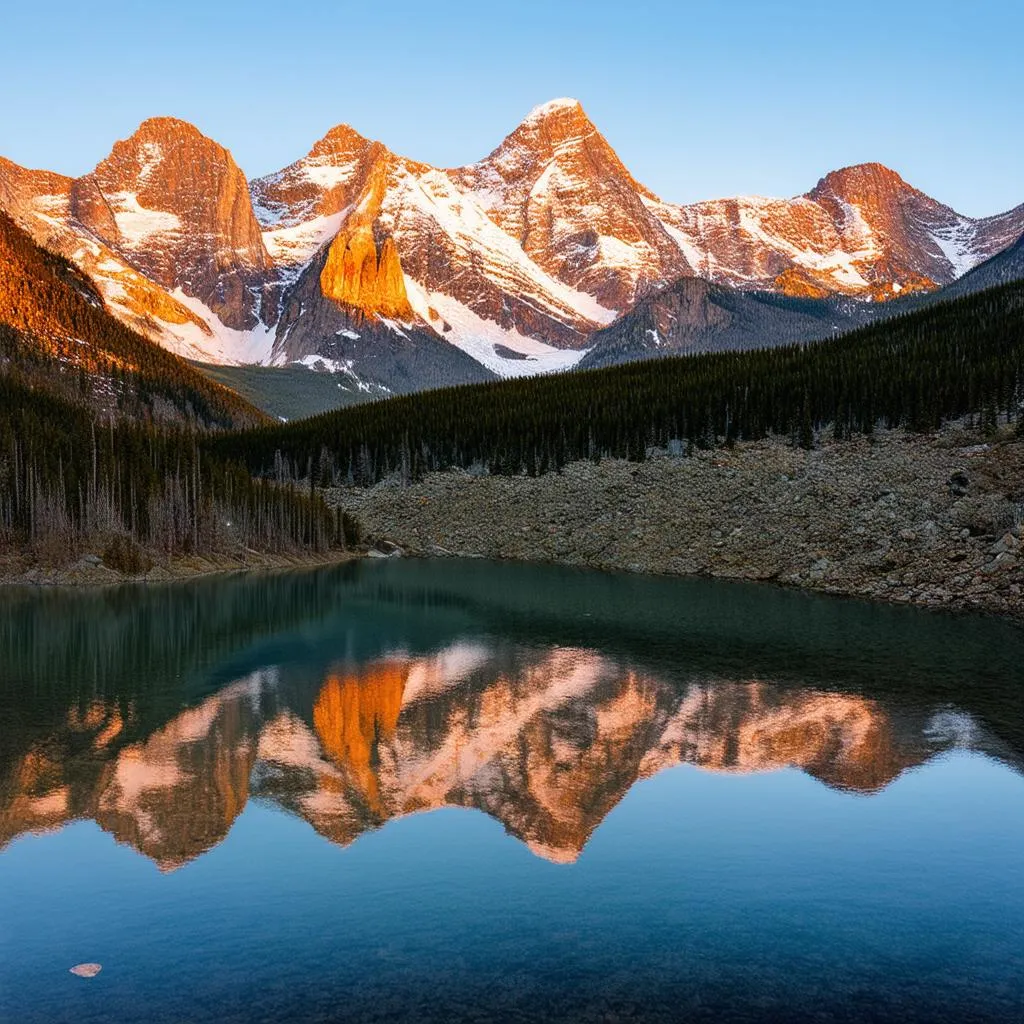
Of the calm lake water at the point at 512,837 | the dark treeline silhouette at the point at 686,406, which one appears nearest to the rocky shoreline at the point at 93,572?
the calm lake water at the point at 512,837

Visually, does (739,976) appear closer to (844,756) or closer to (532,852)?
(532,852)

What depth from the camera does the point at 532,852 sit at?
16.6m

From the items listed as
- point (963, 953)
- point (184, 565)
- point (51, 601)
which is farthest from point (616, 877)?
point (184, 565)

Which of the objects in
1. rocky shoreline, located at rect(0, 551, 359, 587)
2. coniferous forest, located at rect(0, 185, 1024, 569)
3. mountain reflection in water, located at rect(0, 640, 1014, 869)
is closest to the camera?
mountain reflection in water, located at rect(0, 640, 1014, 869)

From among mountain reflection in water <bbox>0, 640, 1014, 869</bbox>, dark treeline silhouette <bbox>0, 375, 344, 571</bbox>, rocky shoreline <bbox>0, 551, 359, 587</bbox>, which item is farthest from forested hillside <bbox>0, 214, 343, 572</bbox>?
mountain reflection in water <bbox>0, 640, 1014, 869</bbox>

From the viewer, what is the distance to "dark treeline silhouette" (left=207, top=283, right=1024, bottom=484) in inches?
4065

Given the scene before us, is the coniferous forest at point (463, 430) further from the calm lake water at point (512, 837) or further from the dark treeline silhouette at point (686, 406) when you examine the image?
the calm lake water at point (512, 837)

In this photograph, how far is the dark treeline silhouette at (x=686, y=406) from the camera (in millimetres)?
103250

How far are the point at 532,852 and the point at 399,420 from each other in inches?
5240

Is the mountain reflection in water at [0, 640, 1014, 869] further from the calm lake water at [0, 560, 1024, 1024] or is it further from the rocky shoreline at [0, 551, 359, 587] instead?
the rocky shoreline at [0, 551, 359, 587]

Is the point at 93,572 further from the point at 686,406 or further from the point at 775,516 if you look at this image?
the point at 686,406

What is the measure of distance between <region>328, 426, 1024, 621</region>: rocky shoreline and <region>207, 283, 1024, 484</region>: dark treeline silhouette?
5.67 metres

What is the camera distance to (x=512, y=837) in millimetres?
17297

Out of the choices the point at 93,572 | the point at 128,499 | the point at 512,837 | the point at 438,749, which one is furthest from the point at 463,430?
the point at 512,837
